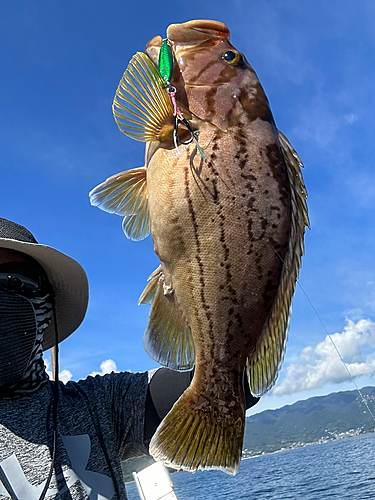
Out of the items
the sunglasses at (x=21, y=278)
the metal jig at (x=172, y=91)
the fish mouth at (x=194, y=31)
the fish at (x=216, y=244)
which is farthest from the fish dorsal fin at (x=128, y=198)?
the fish mouth at (x=194, y=31)

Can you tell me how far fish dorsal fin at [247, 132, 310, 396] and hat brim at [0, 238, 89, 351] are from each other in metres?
1.39

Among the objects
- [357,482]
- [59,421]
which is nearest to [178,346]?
[59,421]

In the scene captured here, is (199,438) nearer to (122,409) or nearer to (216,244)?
(122,409)

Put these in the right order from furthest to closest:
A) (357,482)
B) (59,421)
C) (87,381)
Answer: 1. (357,482)
2. (87,381)
3. (59,421)

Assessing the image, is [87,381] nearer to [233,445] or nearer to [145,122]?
[233,445]

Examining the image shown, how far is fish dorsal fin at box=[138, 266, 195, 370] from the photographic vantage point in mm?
1957

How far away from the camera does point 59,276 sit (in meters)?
2.67

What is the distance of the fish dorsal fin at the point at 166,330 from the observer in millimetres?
1957

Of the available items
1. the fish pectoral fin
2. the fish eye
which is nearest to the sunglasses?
the fish pectoral fin

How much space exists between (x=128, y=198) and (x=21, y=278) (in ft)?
2.67

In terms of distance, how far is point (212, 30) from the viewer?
2.28 meters

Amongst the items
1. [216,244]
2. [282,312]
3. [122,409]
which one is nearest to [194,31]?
[216,244]

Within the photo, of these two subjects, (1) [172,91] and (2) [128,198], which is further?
(2) [128,198]

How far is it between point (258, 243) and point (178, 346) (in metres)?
→ 0.70
